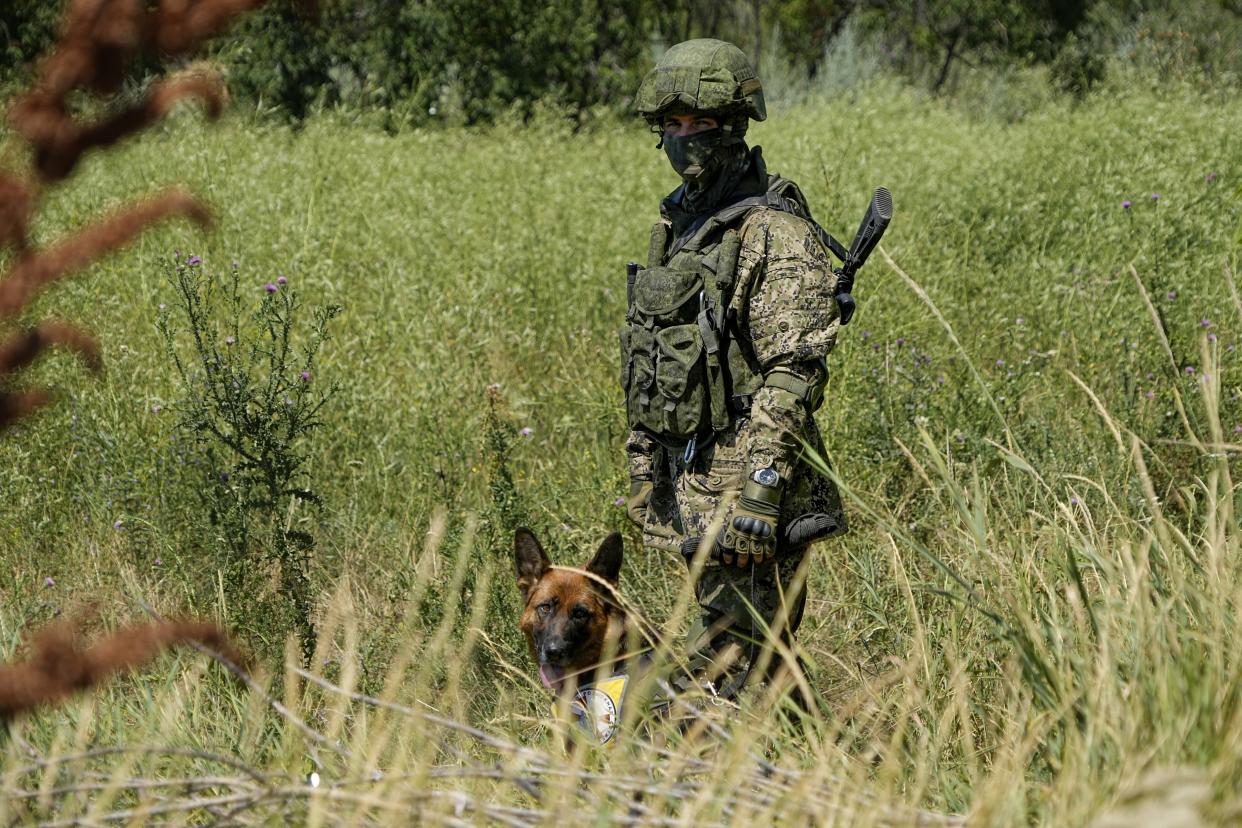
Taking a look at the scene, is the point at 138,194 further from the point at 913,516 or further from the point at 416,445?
the point at 913,516

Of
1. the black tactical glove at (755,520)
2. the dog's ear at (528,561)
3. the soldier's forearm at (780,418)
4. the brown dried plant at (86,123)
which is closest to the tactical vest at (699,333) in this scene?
the soldier's forearm at (780,418)

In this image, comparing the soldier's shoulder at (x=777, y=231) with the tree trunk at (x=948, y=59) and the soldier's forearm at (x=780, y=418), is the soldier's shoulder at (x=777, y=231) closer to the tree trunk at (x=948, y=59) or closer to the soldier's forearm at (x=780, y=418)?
the soldier's forearm at (x=780, y=418)

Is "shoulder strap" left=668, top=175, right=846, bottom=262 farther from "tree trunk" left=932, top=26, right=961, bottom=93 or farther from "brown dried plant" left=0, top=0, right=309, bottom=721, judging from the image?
"tree trunk" left=932, top=26, right=961, bottom=93

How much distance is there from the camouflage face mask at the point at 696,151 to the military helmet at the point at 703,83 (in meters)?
0.07

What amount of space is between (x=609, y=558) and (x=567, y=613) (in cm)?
19

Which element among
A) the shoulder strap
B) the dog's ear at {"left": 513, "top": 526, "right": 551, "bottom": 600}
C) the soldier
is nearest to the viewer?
the soldier

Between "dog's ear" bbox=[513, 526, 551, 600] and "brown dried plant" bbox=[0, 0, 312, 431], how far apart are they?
234 centimetres

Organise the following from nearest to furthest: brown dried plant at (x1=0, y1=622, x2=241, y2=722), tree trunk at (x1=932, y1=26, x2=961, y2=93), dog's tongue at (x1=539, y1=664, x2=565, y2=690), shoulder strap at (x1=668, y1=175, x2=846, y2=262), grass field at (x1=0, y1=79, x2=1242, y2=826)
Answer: brown dried plant at (x1=0, y1=622, x2=241, y2=722)
grass field at (x1=0, y1=79, x2=1242, y2=826)
shoulder strap at (x1=668, y1=175, x2=846, y2=262)
dog's tongue at (x1=539, y1=664, x2=565, y2=690)
tree trunk at (x1=932, y1=26, x2=961, y2=93)

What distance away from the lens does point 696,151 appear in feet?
11.7

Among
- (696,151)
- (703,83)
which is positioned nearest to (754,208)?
(696,151)

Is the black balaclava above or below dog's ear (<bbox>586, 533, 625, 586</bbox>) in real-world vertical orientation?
above

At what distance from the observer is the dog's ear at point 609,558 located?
371cm

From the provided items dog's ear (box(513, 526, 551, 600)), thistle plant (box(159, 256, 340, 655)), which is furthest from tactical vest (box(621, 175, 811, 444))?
thistle plant (box(159, 256, 340, 655))

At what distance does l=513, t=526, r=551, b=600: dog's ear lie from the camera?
3822 mm
